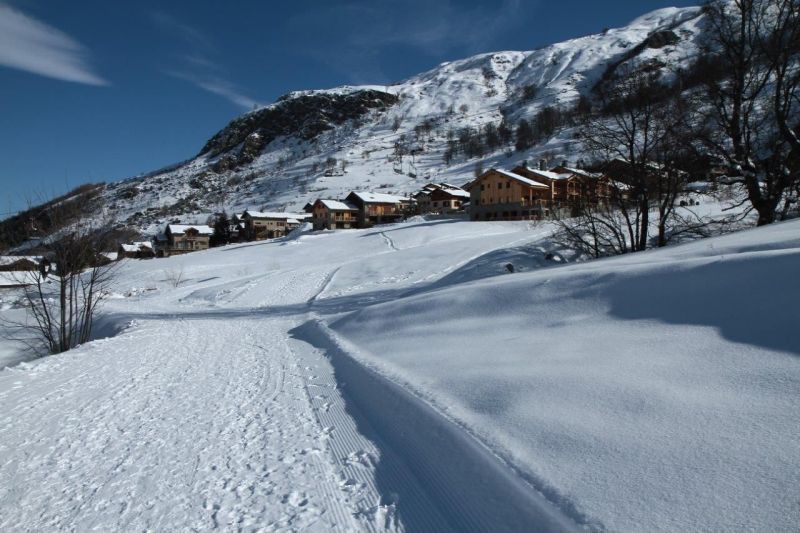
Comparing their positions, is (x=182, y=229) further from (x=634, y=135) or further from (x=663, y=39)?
(x=663, y=39)

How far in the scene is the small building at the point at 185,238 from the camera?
270 ft

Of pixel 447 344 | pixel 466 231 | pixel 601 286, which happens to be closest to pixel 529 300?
pixel 601 286

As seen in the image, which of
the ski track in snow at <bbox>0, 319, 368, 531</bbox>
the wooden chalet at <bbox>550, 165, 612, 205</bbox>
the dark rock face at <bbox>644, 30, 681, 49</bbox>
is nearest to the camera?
the ski track in snow at <bbox>0, 319, 368, 531</bbox>

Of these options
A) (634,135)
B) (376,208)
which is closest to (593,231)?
(634,135)

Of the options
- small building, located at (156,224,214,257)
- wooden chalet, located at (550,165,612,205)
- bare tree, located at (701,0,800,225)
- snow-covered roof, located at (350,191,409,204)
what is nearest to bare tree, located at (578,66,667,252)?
wooden chalet, located at (550,165,612,205)

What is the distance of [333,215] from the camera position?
75.3m

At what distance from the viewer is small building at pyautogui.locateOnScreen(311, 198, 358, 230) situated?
74.9m

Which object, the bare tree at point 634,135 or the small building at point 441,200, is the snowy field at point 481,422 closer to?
the bare tree at point 634,135

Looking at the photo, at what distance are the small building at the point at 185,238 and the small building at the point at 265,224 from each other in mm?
8171

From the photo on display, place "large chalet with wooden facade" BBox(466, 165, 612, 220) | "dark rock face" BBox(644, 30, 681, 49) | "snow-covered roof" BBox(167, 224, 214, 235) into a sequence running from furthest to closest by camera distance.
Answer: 1. "dark rock face" BBox(644, 30, 681, 49)
2. "snow-covered roof" BBox(167, 224, 214, 235)
3. "large chalet with wooden facade" BBox(466, 165, 612, 220)

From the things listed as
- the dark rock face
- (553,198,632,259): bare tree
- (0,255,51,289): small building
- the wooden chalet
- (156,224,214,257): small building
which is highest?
the dark rock face

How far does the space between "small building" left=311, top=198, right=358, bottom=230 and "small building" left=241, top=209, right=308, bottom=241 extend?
11852 mm

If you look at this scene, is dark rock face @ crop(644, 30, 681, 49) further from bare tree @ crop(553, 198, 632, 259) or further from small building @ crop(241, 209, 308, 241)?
bare tree @ crop(553, 198, 632, 259)

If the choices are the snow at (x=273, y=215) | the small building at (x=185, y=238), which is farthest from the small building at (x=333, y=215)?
the small building at (x=185, y=238)
